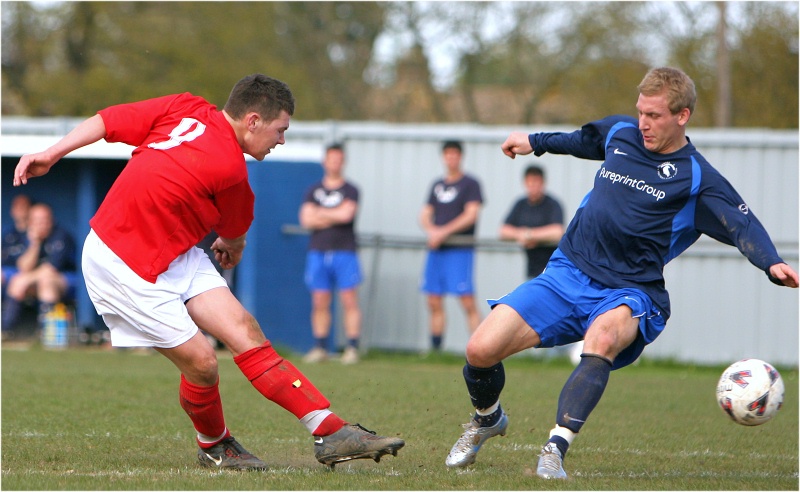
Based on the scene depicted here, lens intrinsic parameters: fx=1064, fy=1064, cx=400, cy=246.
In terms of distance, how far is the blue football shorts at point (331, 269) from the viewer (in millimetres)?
12164

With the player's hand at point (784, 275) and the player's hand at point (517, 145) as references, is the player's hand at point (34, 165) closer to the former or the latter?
the player's hand at point (517, 145)

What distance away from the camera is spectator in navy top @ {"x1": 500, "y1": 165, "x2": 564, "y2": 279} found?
11.8 metres

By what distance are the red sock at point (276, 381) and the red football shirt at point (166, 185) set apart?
24.5 inches

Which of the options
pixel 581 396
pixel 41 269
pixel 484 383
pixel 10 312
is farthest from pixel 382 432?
pixel 10 312

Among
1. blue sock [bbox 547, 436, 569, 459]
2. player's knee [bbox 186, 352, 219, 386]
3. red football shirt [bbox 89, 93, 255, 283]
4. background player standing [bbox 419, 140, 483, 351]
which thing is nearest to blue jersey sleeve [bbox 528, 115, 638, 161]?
blue sock [bbox 547, 436, 569, 459]

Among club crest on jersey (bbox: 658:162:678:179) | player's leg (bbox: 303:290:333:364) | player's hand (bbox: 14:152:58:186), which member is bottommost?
player's leg (bbox: 303:290:333:364)

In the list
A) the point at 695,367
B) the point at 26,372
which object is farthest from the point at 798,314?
the point at 26,372

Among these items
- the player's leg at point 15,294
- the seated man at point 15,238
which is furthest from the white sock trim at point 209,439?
the seated man at point 15,238

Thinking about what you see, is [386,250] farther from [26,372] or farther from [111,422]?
[111,422]

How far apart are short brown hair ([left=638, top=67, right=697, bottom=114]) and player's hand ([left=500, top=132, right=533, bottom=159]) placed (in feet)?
2.59

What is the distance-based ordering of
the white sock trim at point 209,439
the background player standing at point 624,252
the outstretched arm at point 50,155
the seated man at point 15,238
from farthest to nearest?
1. the seated man at point 15,238
2. the white sock trim at point 209,439
3. the background player standing at point 624,252
4. the outstretched arm at point 50,155

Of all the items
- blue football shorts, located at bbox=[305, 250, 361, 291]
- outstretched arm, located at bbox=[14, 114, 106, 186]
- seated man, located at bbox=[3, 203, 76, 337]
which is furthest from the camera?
seated man, located at bbox=[3, 203, 76, 337]

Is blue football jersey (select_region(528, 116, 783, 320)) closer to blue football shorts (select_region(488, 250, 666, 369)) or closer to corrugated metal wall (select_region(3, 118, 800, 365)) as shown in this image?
blue football shorts (select_region(488, 250, 666, 369))

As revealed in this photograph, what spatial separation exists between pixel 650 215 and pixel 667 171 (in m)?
0.24
